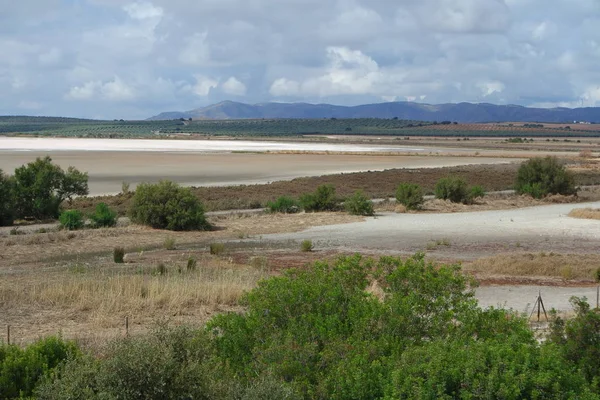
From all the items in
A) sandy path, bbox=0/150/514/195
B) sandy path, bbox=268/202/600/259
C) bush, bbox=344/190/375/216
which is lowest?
sandy path, bbox=0/150/514/195

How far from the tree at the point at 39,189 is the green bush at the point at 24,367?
3579 cm

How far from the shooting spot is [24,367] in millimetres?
9297

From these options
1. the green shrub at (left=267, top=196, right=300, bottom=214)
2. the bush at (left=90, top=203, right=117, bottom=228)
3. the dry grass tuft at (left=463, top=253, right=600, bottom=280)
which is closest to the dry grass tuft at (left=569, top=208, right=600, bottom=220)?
the green shrub at (left=267, top=196, right=300, bottom=214)

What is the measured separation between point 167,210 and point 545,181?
31.7 metres

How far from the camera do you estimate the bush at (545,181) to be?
191ft

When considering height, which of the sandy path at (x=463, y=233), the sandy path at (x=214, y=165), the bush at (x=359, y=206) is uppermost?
the bush at (x=359, y=206)

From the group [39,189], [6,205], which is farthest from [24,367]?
[39,189]

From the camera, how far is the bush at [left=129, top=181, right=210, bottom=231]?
1526 inches

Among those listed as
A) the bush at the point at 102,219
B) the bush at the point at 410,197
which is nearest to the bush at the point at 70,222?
the bush at the point at 102,219

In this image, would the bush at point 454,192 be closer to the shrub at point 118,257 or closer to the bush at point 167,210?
the bush at point 167,210

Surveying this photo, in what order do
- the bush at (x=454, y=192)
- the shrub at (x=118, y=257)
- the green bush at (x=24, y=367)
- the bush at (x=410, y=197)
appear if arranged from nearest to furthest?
the green bush at (x=24, y=367) < the shrub at (x=118, y=257) < the bush at (x=410, y=197) < the bush at (x=454, y=192)

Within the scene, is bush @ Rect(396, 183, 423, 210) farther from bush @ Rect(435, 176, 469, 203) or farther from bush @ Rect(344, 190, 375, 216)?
bush @ Rect(435, 176, 469, 203)

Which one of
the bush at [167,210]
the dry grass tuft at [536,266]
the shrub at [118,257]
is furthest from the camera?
the bush at [167,210]

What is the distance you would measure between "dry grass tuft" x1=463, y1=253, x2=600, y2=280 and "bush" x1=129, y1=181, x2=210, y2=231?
15.9 m
